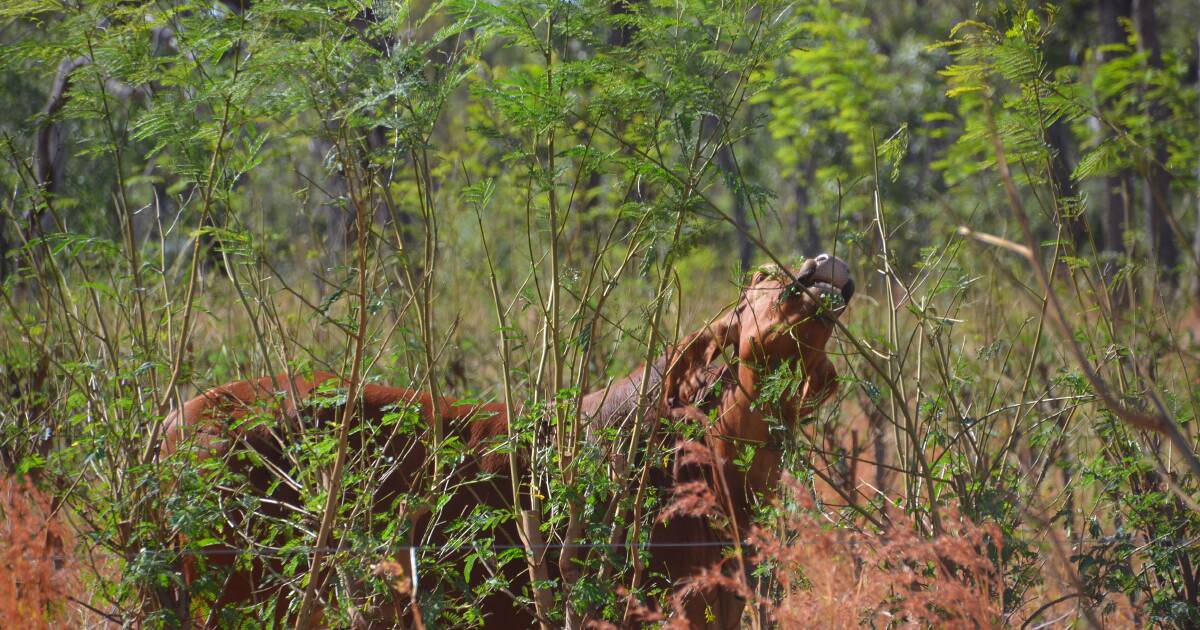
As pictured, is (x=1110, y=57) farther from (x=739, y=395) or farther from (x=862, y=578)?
(x=862, y=578)

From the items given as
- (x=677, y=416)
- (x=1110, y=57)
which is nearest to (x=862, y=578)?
(x=677, y=416)

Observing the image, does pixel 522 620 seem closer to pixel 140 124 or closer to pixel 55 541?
pixel 55 541

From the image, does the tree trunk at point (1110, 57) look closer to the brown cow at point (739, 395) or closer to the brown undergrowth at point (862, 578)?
the brown cow at point (739, 395)

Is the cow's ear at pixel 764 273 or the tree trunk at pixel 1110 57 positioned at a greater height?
the cow's ear at pixel 764 273

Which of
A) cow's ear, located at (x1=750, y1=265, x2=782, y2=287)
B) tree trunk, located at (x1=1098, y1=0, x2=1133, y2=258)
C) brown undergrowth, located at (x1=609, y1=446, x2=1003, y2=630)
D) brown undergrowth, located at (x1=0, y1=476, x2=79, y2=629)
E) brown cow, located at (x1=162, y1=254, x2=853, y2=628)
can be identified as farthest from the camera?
tree trunk, located at (x1=1098, y1=0, x2=1133, y2=258)

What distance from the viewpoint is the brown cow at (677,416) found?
3361 mm

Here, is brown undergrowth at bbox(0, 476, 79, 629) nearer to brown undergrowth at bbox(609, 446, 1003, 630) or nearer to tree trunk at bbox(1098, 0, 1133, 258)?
brown undergrowth at bbox(609, 446, 1003, 630)

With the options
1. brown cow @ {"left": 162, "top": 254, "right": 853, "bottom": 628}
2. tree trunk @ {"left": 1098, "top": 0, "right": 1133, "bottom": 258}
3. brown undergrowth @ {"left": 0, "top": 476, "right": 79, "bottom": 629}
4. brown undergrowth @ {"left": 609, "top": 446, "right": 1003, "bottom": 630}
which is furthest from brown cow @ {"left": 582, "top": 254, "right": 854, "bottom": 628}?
tree trunk @ {"left": 1098, "top": 0, "right": 1133, "bottom": 258}

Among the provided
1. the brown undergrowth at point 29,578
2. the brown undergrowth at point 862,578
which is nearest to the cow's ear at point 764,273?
the brown undergrowth at point 862,578

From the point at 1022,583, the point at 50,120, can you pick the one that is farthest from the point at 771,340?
the point at 50,120

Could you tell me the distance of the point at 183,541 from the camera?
3330mm

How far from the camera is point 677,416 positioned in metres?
3.48

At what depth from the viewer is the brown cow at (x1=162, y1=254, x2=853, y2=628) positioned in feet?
11.0

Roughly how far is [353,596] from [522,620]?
0.79m
